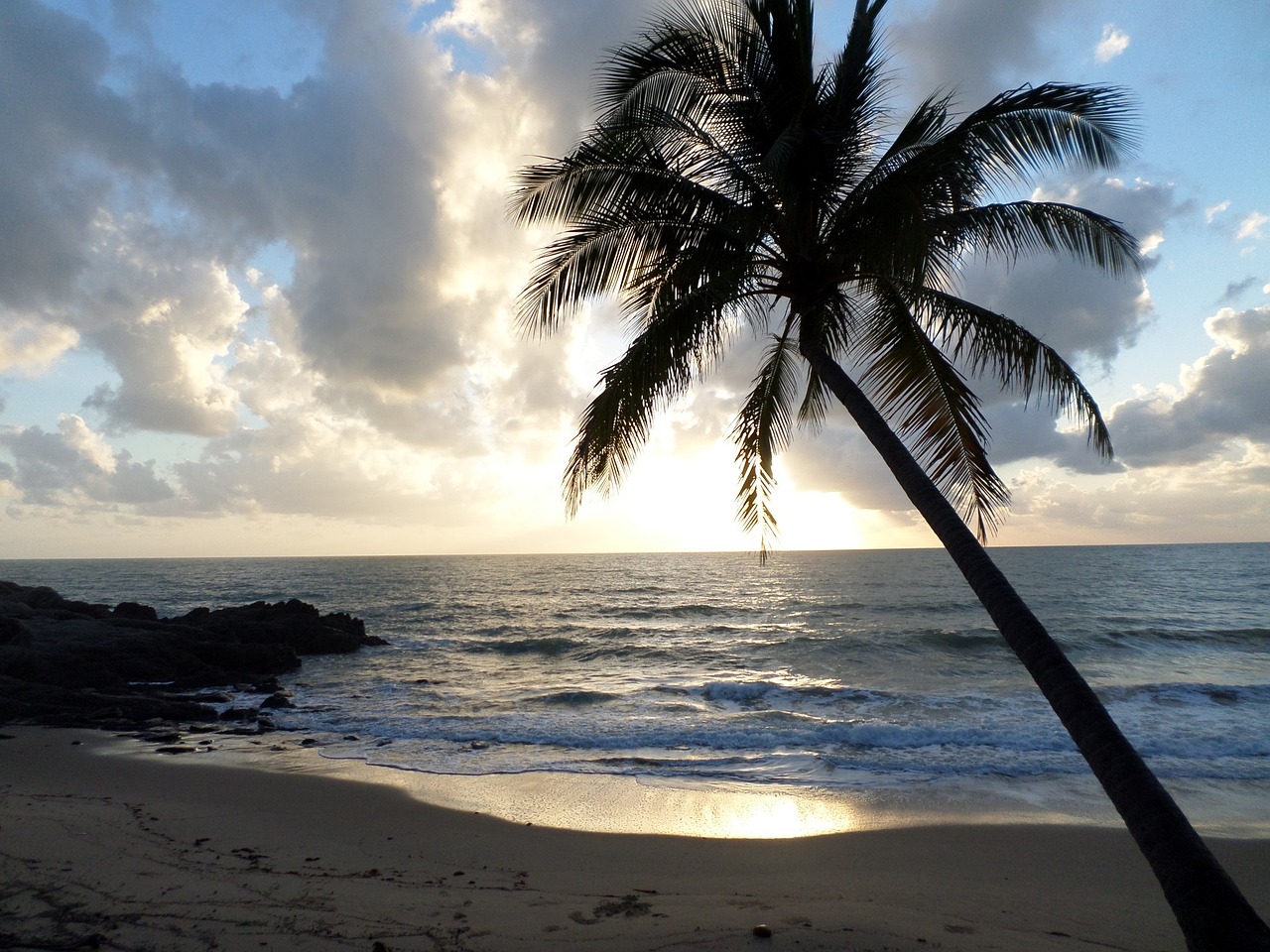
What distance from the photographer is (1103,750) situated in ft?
11.1

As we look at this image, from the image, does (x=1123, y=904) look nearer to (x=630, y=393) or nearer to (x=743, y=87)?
(x=630, y=393)

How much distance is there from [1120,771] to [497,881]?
492 cm

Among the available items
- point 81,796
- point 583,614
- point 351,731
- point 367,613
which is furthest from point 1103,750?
point 367,613

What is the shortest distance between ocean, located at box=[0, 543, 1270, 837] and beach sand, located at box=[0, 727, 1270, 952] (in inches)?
64.4

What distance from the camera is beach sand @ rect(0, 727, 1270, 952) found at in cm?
484

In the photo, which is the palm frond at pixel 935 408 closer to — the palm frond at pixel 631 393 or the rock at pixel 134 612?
the palm frond at pixel 631 393

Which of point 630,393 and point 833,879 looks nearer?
point 630,393

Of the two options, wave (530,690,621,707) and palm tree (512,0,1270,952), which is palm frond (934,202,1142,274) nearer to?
palm tree (512,0,1270,952)

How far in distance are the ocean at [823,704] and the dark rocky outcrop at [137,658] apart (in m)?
1.50

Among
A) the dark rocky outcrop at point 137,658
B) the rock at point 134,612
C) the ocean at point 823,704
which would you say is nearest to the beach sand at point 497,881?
the ocean at point 823,704

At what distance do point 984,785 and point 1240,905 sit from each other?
7.42m

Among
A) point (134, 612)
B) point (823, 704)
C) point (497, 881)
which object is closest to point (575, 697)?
point (823, 704)

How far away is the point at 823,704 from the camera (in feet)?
49.6

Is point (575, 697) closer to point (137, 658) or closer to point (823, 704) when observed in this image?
point (823, 704)
